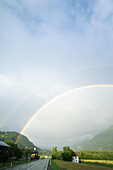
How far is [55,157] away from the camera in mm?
135500

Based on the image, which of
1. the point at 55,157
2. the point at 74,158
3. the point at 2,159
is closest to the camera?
the point at 2,159

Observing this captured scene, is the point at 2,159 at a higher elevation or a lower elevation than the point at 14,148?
lower

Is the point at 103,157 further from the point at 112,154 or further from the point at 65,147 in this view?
the point at 65,147

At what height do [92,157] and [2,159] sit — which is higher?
[92,157]

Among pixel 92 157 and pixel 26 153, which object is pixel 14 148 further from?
pixel 92 157

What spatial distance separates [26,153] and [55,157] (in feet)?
130

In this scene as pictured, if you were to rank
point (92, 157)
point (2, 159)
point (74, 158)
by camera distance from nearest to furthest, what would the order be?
point (2, 159) → point (74, 158) → point (92, 157)

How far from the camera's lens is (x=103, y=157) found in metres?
143

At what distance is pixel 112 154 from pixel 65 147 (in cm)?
6076

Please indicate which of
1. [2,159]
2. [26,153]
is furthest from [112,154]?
[2,159]

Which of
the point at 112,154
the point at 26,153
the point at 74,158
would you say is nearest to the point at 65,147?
the point at 74,158

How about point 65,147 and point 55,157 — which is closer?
point 65,147

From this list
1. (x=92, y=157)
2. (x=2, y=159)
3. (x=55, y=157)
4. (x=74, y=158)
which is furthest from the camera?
(x=92, y=157)

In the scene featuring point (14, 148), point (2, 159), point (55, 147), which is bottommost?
point (2, 159)
